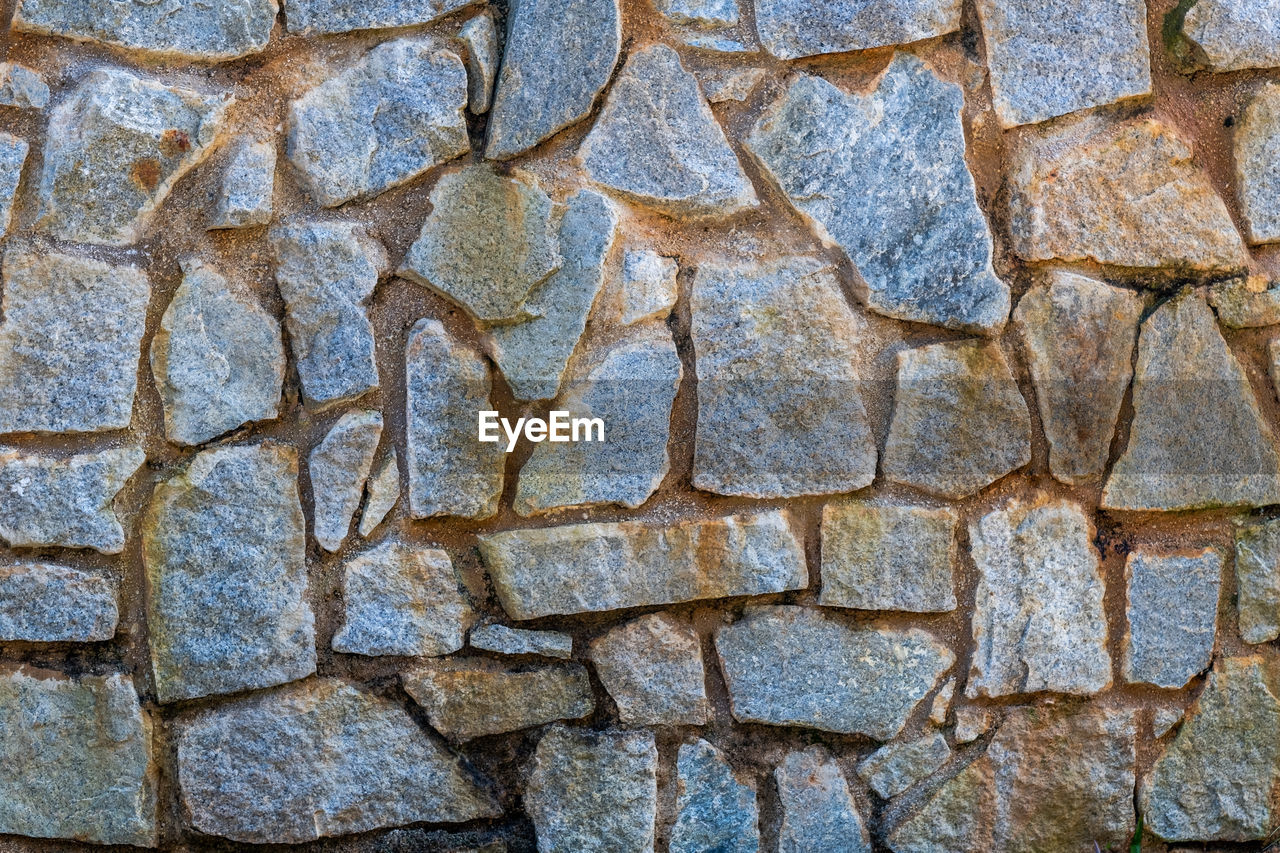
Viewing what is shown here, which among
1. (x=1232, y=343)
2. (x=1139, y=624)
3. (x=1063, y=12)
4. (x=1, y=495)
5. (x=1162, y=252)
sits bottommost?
(x=1139, y=624)

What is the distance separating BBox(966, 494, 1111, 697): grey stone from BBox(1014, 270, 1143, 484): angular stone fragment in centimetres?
9

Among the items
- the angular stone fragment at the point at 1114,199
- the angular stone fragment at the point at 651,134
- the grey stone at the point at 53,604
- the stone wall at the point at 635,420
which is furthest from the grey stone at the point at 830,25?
the grey stone at the point at 53,604

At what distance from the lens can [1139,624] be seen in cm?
190

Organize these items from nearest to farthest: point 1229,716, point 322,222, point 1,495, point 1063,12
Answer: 1. point 1,495
2. point 322,222
3. point 1063,12
4. point 1229,716

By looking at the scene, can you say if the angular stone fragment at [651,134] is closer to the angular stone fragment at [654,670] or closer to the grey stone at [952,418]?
the grey stone at [952,418]

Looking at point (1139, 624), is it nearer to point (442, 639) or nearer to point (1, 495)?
point (442, 639)

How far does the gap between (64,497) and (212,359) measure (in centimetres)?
28

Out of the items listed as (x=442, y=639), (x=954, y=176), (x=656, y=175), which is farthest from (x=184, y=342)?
(x=954, y=176)

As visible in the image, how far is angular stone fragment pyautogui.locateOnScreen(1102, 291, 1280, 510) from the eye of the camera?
187 cm

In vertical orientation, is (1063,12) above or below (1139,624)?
above

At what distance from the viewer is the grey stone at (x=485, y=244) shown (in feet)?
5.62

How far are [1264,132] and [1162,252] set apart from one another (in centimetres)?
28

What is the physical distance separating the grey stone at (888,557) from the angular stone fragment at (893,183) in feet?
1.05

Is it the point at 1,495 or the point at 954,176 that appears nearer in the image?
A: the point at 1,495
